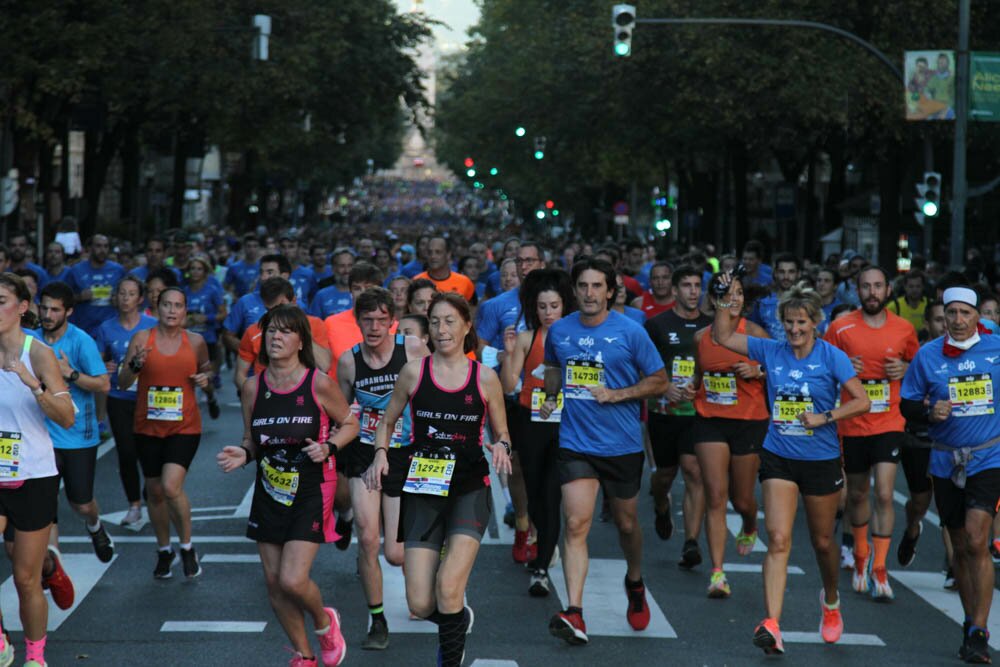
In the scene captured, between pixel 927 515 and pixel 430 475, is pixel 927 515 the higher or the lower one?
the lower one

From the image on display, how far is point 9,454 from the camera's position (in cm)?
766

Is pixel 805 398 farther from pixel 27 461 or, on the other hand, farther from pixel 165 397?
pixel 165 397

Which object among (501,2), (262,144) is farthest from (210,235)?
(501,2)

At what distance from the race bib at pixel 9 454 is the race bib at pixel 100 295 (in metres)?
10.4

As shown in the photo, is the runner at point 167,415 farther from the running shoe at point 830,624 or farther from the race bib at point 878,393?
the race bib at point 878,393

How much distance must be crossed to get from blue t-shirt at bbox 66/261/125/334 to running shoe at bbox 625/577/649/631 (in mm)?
9954

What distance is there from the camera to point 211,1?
34.6 meters

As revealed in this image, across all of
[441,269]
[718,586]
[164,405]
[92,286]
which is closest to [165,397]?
Result: [164,405]

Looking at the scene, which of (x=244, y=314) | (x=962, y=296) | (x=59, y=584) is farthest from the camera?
(x=244, y=314)

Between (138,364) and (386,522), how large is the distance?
2.47m

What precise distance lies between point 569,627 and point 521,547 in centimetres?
264

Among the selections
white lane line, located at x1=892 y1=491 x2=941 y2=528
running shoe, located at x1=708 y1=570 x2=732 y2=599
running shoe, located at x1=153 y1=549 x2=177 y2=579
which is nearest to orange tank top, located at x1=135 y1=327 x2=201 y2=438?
running shoe, located at x1=153 y1=549 x2=177 y2=579

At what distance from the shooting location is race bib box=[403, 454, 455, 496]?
771 centimetres

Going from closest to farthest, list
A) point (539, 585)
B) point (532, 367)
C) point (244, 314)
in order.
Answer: point (539, 585), point (532, 367), point (244, 314)
